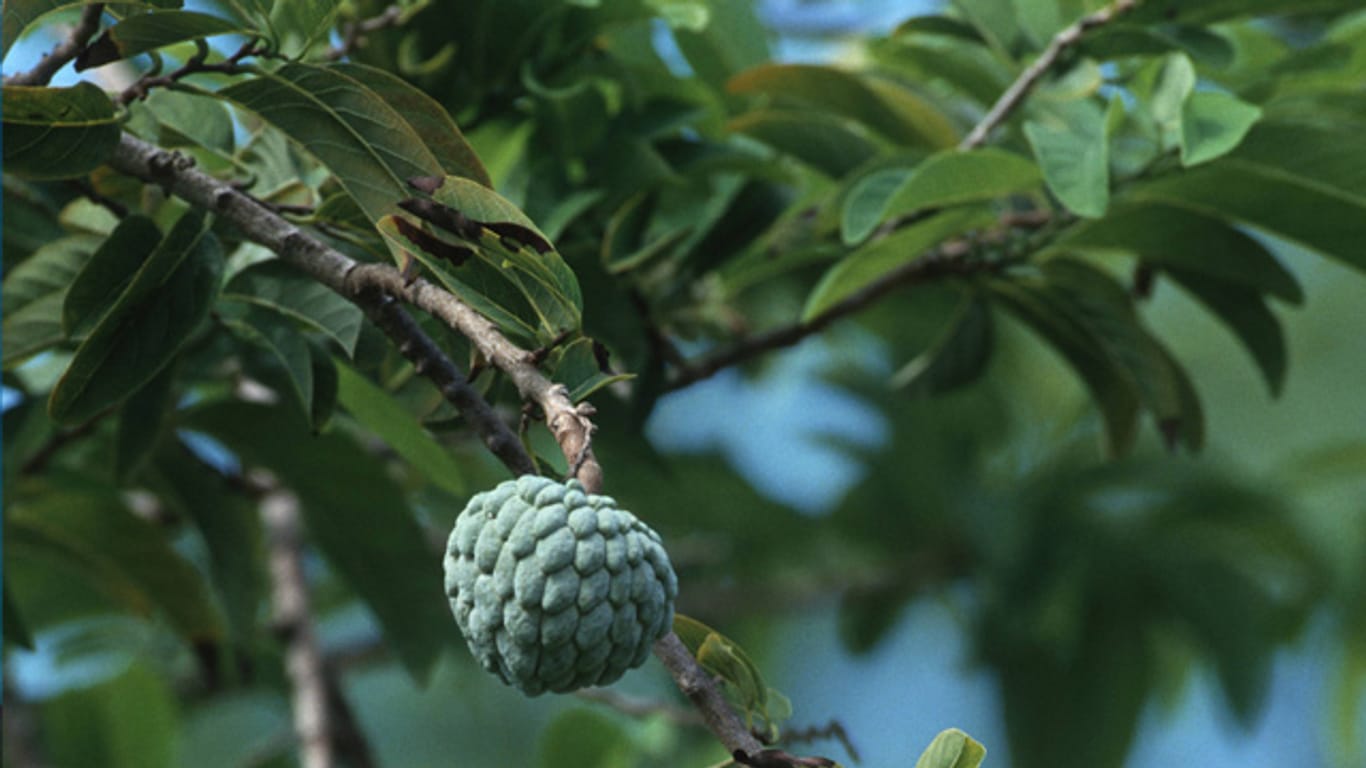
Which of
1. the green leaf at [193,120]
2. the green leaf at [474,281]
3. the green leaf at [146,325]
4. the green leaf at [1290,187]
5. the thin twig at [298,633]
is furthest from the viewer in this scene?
the thin twig at [298,633]

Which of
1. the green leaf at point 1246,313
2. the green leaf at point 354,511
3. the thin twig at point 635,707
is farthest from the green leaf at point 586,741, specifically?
the green leaf at point 1246,313

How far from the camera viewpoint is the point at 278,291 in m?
0.89

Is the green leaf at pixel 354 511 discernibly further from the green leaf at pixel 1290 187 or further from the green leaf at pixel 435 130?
the green leaf at pixel 1290 187

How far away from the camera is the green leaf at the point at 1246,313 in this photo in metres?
1.20

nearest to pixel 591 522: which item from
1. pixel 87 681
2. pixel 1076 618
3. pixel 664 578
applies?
pixel 664 578

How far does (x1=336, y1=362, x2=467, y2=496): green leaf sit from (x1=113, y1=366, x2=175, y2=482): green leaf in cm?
12

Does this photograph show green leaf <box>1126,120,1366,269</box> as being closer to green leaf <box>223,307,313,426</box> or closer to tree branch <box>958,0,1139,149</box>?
tree branch <box>958,0,1139,149</box>

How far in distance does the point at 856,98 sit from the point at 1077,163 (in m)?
0.22

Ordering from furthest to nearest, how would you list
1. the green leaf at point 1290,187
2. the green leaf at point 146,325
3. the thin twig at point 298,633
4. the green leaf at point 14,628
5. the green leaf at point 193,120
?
1. the thin twig at point 298,633
2. the green leaf at point 14,628
3. the green leaf at point 1290,187
4. the green leaf at point 193,120
5. the green leaf at point 146,325

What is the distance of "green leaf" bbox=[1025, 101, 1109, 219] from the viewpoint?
974mm

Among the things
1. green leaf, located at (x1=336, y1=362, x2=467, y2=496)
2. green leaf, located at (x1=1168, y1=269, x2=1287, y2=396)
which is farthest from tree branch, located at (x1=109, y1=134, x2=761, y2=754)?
green leaf, located at (x1=1168, y1=269, x2=1287, y2=396)

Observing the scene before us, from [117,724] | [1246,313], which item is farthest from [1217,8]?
[117,724]

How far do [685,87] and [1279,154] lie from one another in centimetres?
46

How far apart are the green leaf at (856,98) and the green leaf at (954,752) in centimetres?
65
